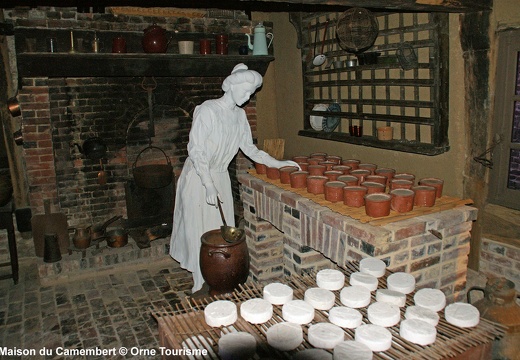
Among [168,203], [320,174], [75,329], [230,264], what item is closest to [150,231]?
[168,203]

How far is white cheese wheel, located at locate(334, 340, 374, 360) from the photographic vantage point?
1551 mm

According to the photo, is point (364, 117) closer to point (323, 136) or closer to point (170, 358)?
point (323, 136)

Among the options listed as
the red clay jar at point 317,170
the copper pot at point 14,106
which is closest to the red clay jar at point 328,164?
the red clay jar at point 317,170

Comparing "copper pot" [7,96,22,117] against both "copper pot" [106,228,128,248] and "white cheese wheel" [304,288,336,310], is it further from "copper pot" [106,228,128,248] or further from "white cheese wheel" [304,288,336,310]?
"white cheese wheel" [304,288,336,310]

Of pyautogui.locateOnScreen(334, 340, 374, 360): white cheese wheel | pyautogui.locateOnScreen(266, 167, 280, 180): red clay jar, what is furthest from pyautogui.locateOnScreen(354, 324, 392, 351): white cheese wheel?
pyautogui.locateOnScreen(266, 167, 280, 180): red clay jar

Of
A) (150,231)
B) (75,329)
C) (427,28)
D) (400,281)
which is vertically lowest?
(75,329)

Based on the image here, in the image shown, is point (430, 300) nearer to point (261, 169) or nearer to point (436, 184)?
point (436, 184)

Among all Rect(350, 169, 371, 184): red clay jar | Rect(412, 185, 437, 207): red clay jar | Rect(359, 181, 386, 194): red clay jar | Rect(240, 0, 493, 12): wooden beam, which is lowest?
Rect(412, 185, 437, 207): red clay jar

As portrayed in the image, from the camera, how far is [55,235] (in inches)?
180

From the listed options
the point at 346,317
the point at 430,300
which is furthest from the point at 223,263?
the point at 430,300

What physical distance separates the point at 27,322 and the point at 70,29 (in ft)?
9.91

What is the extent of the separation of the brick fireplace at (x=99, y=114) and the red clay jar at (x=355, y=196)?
2.78 metres

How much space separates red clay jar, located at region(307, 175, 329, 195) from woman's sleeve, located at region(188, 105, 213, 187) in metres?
0.81

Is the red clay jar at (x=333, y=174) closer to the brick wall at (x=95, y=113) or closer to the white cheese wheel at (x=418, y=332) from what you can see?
the white cheese wheel at (x=418, y=332)
